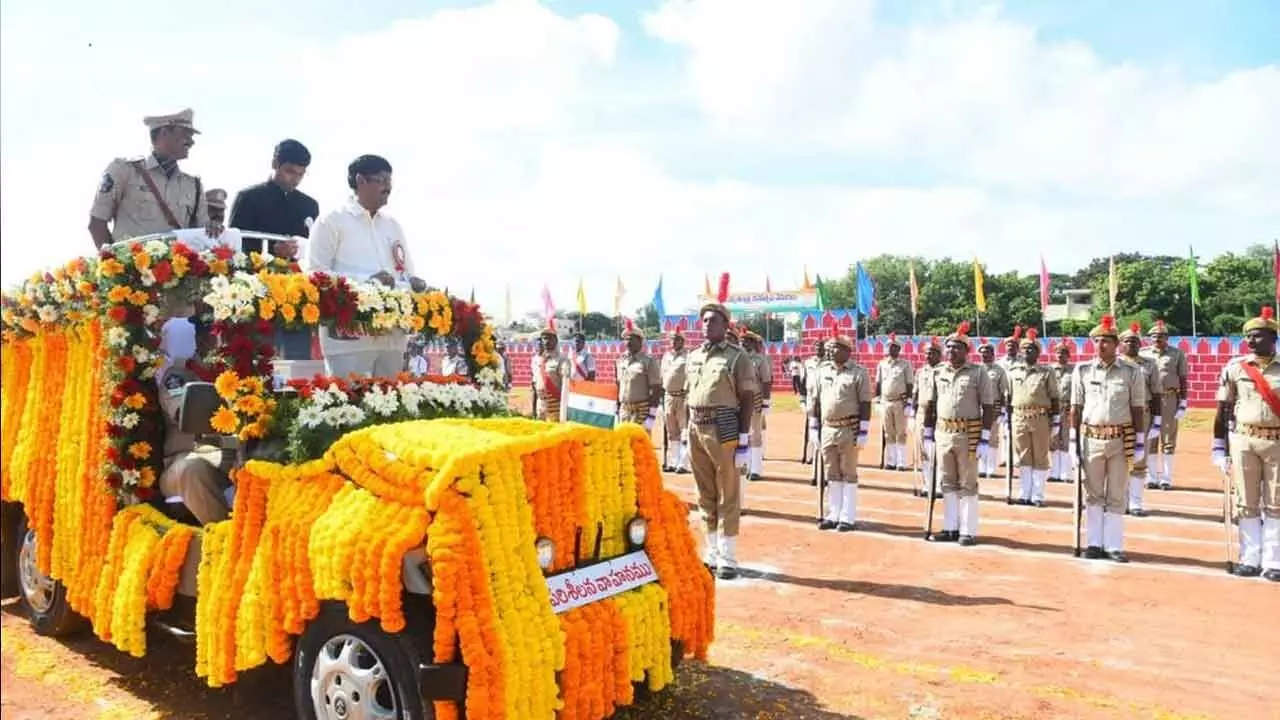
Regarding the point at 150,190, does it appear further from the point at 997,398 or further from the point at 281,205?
the point at 997,398

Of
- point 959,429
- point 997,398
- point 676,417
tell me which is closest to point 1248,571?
point 959,429

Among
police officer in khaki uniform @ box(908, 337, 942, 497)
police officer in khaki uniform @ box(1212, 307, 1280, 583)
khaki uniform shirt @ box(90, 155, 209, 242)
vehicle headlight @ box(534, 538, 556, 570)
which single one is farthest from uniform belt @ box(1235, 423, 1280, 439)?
khaki uniform shirt @ box(90, 155, 209, 242)

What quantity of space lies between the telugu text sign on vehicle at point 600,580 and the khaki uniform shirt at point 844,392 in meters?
6.03

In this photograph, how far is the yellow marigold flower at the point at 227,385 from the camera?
4.32 m

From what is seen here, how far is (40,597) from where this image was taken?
19.6 feet

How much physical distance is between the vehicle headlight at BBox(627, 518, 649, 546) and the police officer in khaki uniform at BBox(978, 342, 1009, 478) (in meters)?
6.31

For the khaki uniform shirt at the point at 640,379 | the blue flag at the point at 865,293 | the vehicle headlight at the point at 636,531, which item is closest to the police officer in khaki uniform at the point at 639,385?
the khaki uniform shirt at the point at 640,379

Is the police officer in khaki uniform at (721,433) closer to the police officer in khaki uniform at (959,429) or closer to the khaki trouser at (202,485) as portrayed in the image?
the police officer in khaki uniform at (959,429)

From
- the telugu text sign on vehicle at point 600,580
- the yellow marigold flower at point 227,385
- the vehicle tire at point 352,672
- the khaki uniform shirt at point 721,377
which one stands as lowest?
the vehicle tire at point 352,672

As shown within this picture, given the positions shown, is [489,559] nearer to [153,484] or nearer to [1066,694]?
[153,484]

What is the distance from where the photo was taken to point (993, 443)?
15656 millimetres

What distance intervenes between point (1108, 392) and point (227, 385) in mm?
7863

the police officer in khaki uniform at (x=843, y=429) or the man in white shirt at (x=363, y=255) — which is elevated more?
the man in white shirt at (x=363, y=255)

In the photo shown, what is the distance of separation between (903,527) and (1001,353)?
5.48 metres
